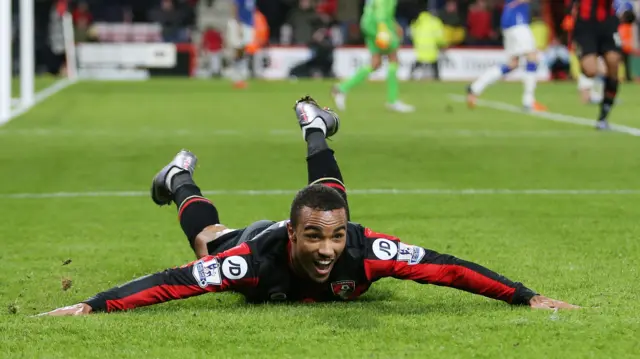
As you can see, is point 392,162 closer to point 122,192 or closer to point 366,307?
point 122,192

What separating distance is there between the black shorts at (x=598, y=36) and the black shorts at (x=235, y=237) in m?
10.3

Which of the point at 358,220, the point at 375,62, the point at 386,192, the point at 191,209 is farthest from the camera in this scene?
the point at 375,62

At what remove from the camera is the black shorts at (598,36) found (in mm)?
15507

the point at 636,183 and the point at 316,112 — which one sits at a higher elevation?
the point at 316,112

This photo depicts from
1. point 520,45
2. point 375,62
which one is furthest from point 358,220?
point 520,45

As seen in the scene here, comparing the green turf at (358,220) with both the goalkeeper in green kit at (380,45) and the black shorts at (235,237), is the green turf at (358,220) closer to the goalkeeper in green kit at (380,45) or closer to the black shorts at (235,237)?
the black shorts at (235,237)

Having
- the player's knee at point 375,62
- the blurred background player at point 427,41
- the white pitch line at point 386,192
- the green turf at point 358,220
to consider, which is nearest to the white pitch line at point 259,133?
the green turf at point 358,220

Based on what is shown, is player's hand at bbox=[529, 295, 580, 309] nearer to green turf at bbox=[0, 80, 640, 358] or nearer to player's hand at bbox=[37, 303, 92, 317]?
green turf at bbox=[0, 80, 640, 358]

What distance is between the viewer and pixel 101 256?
709 cm

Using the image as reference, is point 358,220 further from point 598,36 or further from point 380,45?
point 380,45

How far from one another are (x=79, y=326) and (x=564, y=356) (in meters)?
1.95

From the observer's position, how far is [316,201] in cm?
511

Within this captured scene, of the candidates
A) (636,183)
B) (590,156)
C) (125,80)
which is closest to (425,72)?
(125,80)

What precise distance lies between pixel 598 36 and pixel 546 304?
10.8m
